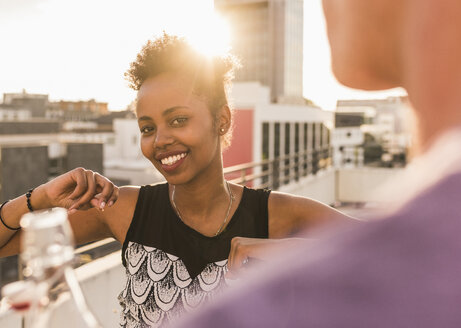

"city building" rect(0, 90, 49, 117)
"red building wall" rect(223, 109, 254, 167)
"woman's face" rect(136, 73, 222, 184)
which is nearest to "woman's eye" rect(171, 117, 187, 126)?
"woman's face" rect(136, 73, 222, 184)

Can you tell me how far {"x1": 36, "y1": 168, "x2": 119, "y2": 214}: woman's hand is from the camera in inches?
62.7

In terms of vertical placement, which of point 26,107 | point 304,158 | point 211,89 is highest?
point 26,107

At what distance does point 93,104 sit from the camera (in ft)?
238

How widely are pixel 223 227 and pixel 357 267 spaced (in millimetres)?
1380

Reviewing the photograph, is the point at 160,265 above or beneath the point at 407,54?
beneath

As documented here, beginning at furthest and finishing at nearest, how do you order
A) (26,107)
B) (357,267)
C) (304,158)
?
(26,107), (304,158), (357,267)

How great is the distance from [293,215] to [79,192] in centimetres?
85

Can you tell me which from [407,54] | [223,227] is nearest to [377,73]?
[407,54]

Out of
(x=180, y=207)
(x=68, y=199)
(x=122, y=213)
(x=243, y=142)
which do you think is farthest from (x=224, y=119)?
(x=243, y=142)

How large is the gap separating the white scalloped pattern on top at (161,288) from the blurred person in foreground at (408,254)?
4.02ft

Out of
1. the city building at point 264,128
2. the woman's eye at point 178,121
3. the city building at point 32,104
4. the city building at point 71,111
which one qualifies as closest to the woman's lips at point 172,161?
the woman's eye at point 178,121

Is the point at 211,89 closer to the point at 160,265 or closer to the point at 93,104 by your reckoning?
the point at 160,265

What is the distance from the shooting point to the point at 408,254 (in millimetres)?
320

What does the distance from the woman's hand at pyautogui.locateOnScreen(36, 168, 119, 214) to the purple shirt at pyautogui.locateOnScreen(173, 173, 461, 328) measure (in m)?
1.33
